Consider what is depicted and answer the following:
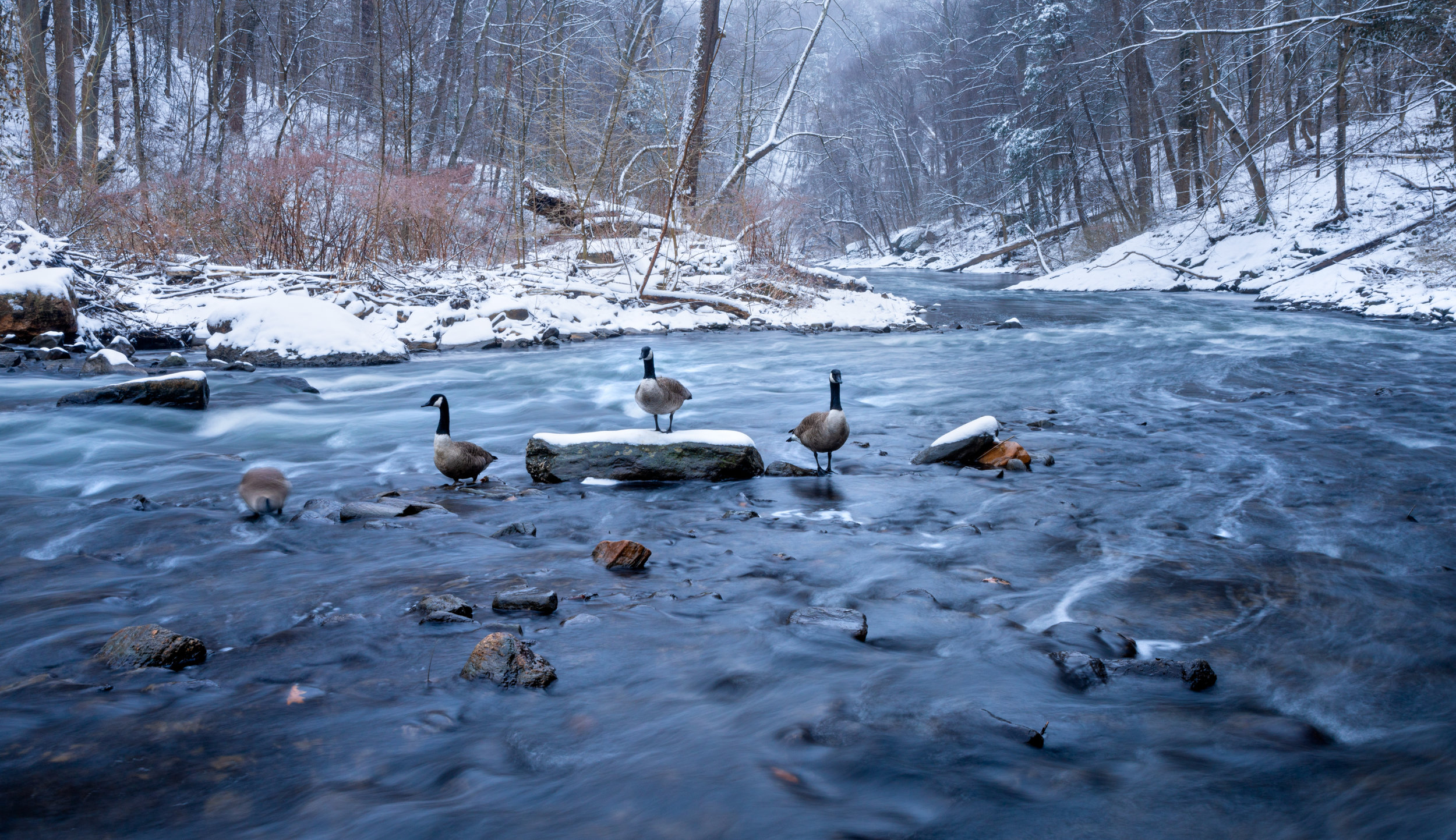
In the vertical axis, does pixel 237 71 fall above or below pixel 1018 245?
above

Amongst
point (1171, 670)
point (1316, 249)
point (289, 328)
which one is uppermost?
point (1316, 249)

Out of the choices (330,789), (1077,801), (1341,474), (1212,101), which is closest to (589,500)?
(330,789)

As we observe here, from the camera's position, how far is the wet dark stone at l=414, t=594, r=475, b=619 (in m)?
3.32

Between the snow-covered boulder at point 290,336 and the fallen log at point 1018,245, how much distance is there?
26290 mm

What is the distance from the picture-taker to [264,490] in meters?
4.84

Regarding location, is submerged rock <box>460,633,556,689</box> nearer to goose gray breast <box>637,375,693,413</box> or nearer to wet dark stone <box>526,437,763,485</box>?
wet dark stone <box>526,437,763,485</box>

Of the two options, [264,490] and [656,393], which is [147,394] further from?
[656,393]

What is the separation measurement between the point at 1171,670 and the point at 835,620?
1.25 metres

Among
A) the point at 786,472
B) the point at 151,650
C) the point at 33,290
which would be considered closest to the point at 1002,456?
the point at 786,472

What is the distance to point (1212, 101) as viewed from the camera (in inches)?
632

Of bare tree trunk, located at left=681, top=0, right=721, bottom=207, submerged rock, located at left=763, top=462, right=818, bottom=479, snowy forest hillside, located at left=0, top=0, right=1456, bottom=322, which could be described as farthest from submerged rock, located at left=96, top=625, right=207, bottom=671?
bare tree trunk, located at left=681, top=0, right=721, bottom=207

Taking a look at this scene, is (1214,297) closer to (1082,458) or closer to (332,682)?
(1082,458)

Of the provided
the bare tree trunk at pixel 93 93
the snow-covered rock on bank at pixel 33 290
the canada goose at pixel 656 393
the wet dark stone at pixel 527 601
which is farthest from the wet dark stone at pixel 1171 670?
the bare tree trunk at pixel 93 93

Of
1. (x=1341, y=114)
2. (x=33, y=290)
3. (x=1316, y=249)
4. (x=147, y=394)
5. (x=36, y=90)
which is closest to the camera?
(x=147, y=394)
